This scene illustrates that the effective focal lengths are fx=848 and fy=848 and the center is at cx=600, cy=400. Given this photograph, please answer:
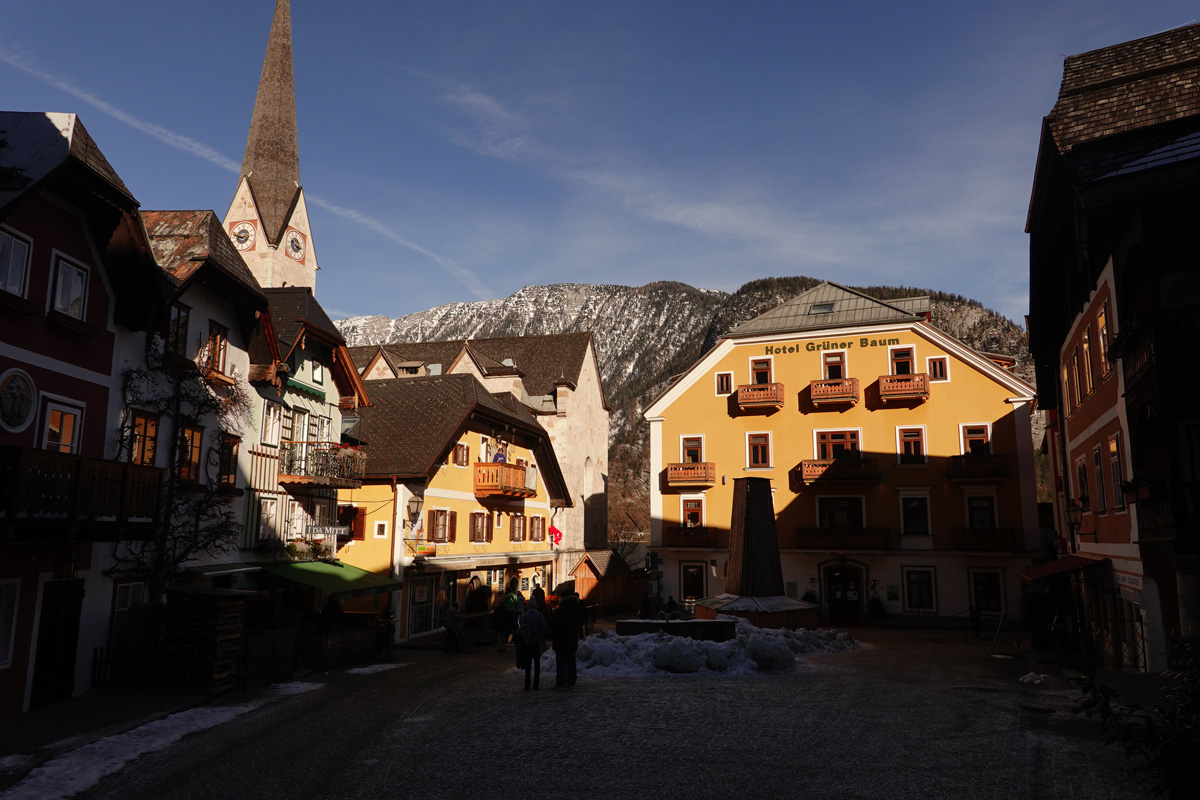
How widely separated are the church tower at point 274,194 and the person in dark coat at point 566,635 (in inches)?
1425

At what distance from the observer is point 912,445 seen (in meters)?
38.6

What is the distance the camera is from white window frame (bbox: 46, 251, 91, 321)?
16109 mm

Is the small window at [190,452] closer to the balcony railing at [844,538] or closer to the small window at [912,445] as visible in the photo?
the balcony railing at [844,538]

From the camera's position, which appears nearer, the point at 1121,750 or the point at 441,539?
the point at 1121,750

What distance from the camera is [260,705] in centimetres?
1559

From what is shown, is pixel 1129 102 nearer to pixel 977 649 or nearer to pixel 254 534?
pixel 977 649

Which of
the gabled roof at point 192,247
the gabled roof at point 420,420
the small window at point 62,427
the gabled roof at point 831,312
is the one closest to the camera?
the small window at point 62,427

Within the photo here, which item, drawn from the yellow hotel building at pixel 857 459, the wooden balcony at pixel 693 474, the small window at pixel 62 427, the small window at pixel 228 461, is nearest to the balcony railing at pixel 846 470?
the yellow hotel building at pixel 857 459

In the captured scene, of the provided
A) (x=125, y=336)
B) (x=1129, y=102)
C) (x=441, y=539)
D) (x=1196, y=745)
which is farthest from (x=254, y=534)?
(x=1129, y=102)

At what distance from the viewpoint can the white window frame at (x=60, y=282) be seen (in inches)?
634

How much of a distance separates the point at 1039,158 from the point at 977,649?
15.1 m

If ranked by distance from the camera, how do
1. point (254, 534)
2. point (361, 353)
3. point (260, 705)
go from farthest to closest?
point (361, 353)
point (254, 534)
point (260, 705)

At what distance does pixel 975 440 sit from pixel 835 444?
6.02 meters

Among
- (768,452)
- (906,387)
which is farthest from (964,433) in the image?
(768,452)
